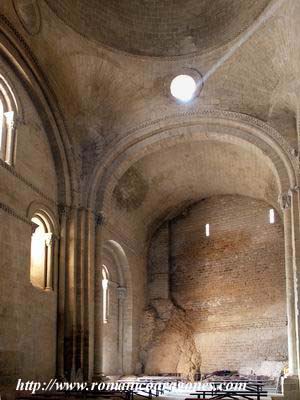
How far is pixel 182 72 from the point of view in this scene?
18062 millimetres

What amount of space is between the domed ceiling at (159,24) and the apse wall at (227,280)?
9.50 meters

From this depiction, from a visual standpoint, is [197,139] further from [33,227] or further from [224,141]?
[33,227]

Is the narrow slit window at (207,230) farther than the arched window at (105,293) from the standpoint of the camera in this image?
Yes

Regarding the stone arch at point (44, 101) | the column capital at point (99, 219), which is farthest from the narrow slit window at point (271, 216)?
the stone arch at point (44, 101)

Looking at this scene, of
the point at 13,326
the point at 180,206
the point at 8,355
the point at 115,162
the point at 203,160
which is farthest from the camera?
the point at 180,206

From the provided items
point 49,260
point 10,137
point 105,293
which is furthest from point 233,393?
point 105,293

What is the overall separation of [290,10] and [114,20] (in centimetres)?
567

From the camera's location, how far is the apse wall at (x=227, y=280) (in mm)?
23375

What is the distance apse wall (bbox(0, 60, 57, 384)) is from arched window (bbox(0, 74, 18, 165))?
25 centimetres

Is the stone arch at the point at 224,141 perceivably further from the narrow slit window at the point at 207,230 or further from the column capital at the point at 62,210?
the narrow slit window at the point at 207,230

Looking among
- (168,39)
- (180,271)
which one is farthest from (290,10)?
(180,271)

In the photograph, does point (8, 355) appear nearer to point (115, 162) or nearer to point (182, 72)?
point (115, 162)

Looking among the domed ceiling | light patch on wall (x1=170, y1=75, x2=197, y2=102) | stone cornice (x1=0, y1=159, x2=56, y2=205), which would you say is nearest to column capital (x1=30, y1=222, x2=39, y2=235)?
stone cornice (x1=0, y1=159, x2=56, y2=205)

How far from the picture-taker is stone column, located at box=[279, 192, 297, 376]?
51.7 feet
